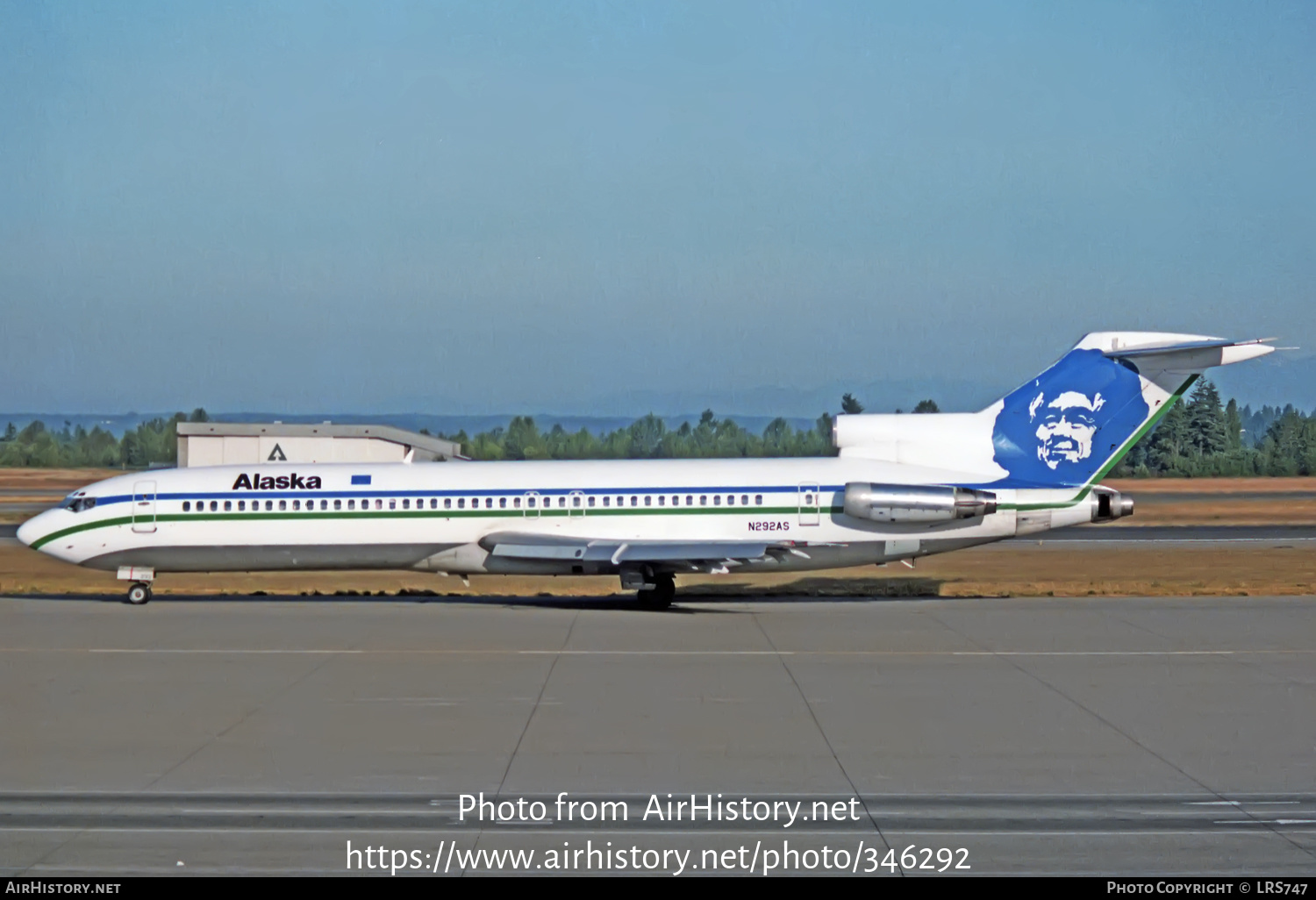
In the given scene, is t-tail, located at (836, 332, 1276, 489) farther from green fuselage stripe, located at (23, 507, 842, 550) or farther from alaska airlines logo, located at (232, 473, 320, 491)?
alaska airlines logo, located at (232, 473, 320, 491)

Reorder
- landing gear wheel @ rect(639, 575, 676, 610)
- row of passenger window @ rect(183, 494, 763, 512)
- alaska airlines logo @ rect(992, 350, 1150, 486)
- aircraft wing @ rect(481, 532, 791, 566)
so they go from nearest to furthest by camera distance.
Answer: aircraft wing @ rect(481, 532, 791, 566) → landing gear wheel @ rect(639, 575, 676, 610) → alaska airlines logo @ rect(992, 350, 1150, 486) → row of passenger window @ rect(183, 494, 763, 512)

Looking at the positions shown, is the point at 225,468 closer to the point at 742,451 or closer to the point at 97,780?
the point at 97,780

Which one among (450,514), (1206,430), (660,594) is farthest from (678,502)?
(1206,430)

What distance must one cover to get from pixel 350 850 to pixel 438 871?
856 millimetres

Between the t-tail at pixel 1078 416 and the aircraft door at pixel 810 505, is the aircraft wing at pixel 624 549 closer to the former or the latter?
the aircraft door at pixel 810 505

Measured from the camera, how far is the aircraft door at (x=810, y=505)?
27.6m

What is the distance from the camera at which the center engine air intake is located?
88.3 feet

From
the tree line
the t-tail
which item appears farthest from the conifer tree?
the t-tail

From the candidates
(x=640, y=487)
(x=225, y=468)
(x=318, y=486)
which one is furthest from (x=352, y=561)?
(x=640, y=487)

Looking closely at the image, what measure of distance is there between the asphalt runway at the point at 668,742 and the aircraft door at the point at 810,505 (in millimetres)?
3536

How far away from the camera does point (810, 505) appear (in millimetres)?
Result: 27578

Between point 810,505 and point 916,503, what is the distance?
209 centimetres

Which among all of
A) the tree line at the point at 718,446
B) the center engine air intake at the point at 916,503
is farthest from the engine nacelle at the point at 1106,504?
the tree line at the point at 718,446

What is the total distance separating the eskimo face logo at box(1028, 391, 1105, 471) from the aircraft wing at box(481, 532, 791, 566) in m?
5.66
